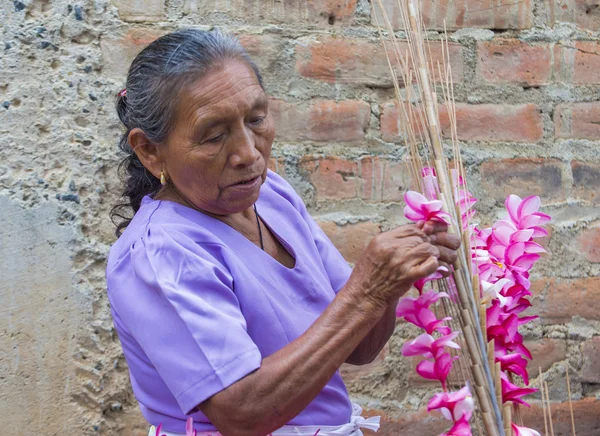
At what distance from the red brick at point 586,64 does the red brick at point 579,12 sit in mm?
54

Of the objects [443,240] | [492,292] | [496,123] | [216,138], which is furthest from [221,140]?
[496,123]

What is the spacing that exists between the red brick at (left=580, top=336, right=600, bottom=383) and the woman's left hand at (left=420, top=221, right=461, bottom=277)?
1087mm

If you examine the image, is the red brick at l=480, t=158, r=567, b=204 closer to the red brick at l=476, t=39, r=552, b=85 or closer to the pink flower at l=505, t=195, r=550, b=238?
the red brick at l=476, t=39, r=552, b=85

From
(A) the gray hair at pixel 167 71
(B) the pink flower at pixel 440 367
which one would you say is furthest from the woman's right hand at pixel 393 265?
(A) the gray hair at pixel 167 71

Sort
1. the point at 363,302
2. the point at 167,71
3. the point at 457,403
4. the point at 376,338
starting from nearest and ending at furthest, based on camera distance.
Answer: the point at 457,403, the point at 363,302, the point at 167,71, the point at 376,338

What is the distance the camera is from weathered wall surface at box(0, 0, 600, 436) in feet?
6.29

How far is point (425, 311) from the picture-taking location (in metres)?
1.31

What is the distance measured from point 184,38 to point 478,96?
0.97 m

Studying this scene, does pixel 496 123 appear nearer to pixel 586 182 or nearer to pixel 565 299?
pixel 586 182

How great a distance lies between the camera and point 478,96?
7.05 ft

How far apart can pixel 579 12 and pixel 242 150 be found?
1.23 m

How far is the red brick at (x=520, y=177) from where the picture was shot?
85.1 inches

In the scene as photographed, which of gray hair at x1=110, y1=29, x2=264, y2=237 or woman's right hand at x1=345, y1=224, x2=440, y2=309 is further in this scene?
gray hair at x1=110, y1=29, x2=264, y2=237

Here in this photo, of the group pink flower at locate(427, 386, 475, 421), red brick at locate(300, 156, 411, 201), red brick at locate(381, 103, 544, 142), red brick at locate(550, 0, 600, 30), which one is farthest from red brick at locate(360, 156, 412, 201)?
pink flower at locate(427, 386, 475, 421)
